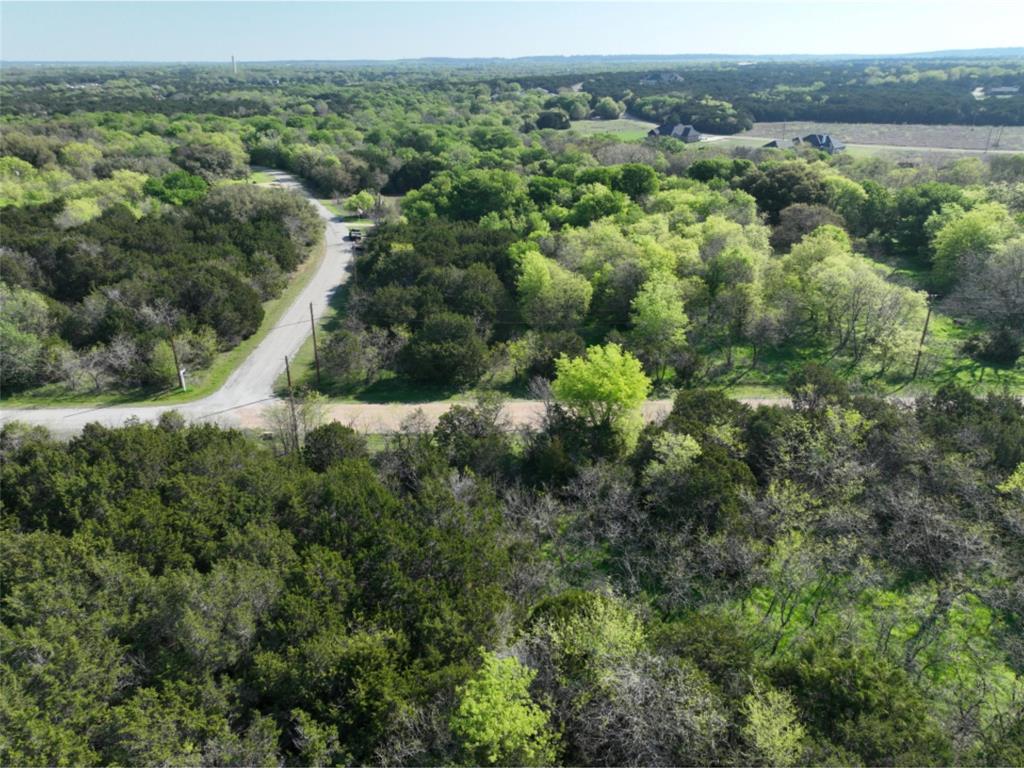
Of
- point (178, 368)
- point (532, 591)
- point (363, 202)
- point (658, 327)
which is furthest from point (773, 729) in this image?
point (363, 202)

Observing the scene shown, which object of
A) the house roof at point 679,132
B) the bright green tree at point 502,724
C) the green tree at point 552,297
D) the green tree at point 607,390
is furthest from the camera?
the house roof at point 679,132

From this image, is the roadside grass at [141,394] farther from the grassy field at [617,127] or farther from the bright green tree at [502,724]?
the grassy field at [617,127]

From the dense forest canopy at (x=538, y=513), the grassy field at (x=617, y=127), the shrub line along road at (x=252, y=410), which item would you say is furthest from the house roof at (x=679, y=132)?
the shrub line along road at (x=252, y=410)

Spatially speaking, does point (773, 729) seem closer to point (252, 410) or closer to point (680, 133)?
point (252, 410)

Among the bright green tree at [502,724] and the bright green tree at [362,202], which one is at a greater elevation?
the bright green tree at [362,202]

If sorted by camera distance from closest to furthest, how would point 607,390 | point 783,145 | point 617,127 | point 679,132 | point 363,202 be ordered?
point 607,390
point 363,202
point 783,145
point 679,132
point 617,127

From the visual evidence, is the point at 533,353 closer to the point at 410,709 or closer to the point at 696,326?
the point at 696,326

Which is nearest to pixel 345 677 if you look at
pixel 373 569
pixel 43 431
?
pixel 373 569
